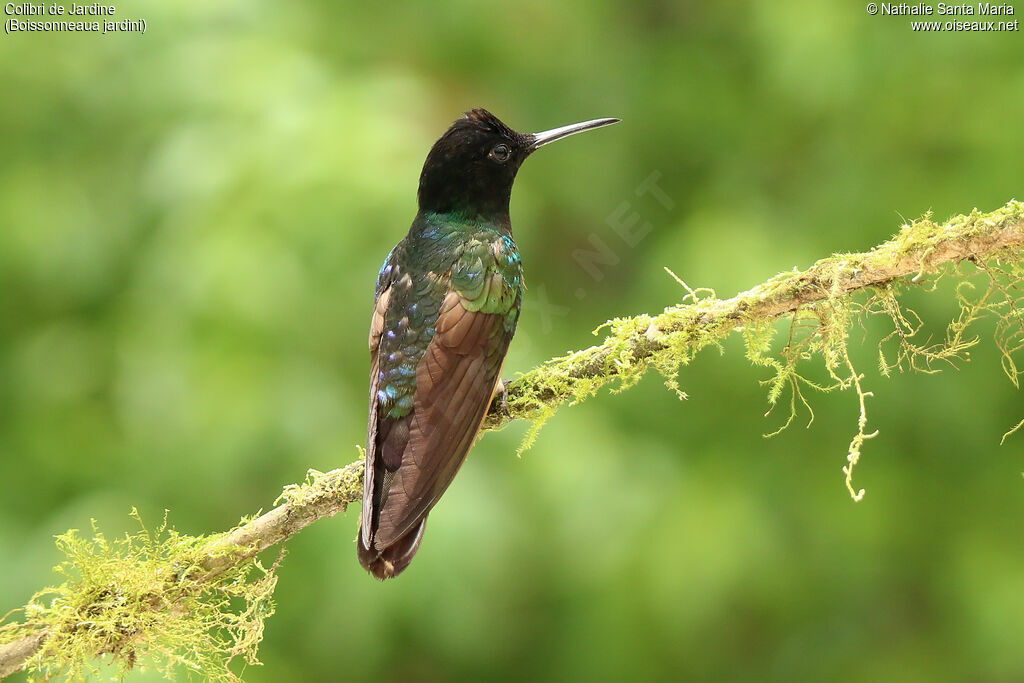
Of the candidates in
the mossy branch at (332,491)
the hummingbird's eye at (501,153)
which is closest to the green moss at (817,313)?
the mossy branch at (332,491)

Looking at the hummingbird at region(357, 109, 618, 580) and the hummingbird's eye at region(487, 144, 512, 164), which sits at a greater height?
the hummingbird's eye at region(487, 144, 512, 164)

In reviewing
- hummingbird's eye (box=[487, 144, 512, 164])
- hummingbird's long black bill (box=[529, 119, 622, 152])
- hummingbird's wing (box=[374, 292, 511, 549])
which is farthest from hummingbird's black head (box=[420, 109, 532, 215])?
hummingbird's wing (box=[374, 292, 511, 549])

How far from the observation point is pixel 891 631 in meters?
5.79

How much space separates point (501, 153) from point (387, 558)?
5.40ft

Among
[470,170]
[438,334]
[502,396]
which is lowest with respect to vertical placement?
[502,396]

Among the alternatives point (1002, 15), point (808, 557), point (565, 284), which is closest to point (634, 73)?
point (565, 284)

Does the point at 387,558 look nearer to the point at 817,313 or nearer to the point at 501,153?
the point at 817,313

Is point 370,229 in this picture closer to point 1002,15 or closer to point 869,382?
point 869,382

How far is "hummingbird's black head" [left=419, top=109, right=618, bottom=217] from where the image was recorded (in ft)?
12.4

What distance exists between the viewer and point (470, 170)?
3795 mm

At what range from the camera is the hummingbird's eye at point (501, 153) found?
12.6 feet

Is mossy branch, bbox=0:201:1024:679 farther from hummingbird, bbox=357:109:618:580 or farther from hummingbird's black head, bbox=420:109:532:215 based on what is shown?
hummingbird's black head, bbox=420:109:532:215

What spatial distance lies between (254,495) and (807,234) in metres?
2.99

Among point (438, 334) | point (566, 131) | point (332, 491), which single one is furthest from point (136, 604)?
point (566, 131)
